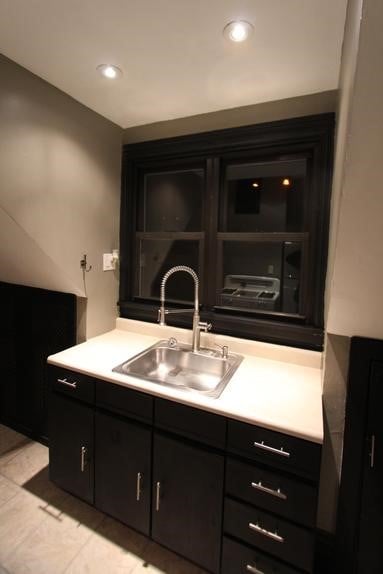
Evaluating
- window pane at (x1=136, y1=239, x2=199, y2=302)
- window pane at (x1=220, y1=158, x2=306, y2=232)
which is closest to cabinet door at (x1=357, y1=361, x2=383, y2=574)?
window pane at (x1=220, y1=158, x2=306, y2=232)

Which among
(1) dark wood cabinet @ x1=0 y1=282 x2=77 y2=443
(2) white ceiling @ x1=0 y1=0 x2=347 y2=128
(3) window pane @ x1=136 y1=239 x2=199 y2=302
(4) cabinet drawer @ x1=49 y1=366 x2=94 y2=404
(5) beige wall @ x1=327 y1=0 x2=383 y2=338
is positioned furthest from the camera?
(3) window pane @ x1=136 y1=239 x2=199 y2=302

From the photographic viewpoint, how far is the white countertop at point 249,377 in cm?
117

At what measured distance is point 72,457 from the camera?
162 centimetres

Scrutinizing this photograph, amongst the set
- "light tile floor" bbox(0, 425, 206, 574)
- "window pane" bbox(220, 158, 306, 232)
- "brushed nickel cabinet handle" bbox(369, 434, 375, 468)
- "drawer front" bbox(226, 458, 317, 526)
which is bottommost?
"light tile floor" bbox(0, 425, 206, 574)

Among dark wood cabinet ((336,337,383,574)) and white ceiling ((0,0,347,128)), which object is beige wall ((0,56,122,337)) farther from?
dark wood cabinet ((336,337,383,574))

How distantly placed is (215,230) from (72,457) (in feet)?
5.16

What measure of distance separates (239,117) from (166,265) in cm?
109

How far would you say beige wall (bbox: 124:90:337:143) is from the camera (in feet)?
5.17

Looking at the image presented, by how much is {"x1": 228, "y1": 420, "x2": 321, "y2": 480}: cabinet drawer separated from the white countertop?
0.04m

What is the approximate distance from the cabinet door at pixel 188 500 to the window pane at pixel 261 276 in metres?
0.95

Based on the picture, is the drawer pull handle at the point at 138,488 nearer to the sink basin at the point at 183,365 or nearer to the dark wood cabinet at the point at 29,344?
the sink basin at the point at 183,365

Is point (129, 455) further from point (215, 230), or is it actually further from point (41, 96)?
point (41, 96)

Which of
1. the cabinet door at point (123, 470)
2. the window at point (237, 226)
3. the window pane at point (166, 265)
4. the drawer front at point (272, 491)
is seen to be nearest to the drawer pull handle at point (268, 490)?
the drawer front at point (272, 491)

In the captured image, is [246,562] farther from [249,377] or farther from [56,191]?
[56,191]
